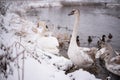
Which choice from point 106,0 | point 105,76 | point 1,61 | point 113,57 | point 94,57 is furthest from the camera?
point 106,0

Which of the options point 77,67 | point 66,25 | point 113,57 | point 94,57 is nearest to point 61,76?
point 77,67

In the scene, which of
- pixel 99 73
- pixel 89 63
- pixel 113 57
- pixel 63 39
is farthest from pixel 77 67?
pixel 63 39

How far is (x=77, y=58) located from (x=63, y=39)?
524 centimetres

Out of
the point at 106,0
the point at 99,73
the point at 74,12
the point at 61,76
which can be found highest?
the point at 74,12

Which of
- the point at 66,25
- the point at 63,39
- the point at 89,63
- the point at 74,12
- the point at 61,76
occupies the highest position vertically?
the point at 74,12

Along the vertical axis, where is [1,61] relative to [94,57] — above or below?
above

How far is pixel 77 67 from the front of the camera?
6699 millimetres

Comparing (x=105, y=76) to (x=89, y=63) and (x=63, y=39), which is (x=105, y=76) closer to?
(x=89, y=63)

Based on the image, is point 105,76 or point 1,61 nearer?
point 1,61

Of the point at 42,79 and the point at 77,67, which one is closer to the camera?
the point at 42,79

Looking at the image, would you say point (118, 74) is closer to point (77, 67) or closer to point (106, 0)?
point (77, 67)

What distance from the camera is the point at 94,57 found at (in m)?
8.40

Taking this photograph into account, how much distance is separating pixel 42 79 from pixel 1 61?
106cm

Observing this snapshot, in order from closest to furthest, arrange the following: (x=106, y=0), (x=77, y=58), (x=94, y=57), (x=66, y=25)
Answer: (x=77, y=58) → (x=94, y=57) → (x=66, y=25) → (x=106, y=0)
